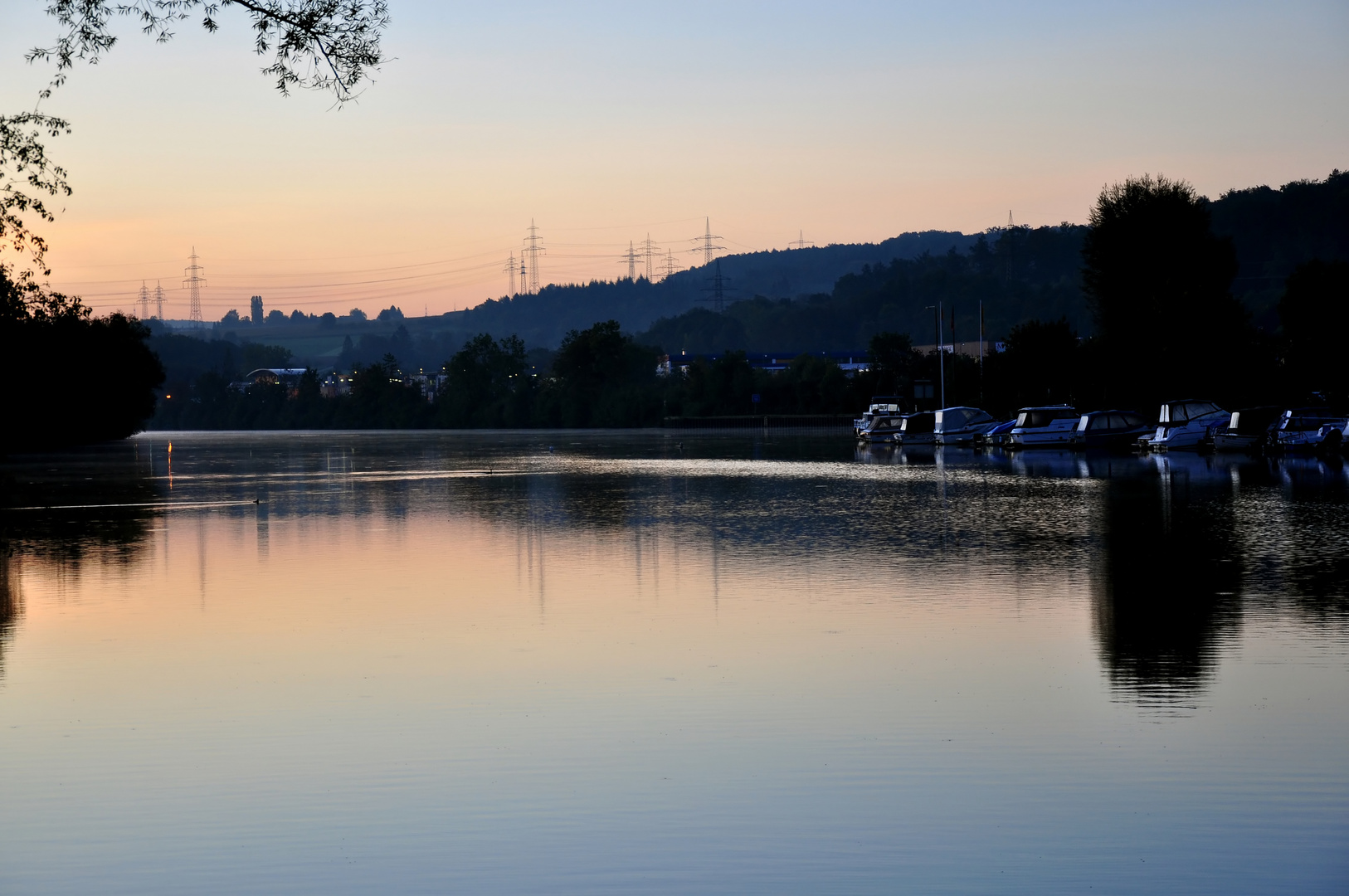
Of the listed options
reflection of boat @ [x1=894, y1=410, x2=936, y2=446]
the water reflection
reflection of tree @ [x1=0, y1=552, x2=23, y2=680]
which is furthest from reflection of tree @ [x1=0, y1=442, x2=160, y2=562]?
reflection of boat @ [x1=894, y1=410, x2=936, y2=446]

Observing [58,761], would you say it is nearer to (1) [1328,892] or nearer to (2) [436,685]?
(2) [436,685]

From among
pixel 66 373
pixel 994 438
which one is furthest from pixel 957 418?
pixel 66 373

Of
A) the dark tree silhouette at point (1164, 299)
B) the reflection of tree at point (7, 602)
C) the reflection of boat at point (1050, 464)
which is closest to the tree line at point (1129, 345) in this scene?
the dark tree silhouette at point (1164, 299)

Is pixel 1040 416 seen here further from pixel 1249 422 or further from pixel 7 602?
pixel 7 602

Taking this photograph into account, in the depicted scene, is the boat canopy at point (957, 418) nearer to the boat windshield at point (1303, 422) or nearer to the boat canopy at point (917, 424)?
the boat canopy at point (917, 424)

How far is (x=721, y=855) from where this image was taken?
251 inches

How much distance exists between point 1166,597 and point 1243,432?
4054 cm

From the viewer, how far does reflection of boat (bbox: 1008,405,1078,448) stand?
57.6 metres

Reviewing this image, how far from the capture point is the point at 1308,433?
47594 mm

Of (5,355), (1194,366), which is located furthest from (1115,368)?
(5,355)

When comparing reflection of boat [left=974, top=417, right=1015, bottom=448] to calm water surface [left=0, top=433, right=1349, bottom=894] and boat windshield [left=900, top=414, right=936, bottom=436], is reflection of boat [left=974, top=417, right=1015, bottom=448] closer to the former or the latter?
boat windshield [left=900, top=414, right=936, bottom=436]

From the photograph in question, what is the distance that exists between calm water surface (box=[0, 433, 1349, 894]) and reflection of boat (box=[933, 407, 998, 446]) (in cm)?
4547

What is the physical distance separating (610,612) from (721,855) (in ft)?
24.6

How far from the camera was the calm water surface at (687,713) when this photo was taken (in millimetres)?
6375
